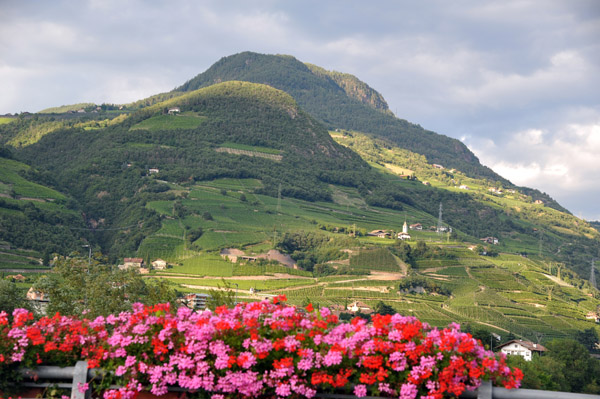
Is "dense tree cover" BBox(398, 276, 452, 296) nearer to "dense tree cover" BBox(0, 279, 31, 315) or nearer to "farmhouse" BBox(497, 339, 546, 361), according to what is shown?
"farmhouse" BBox(497, 339, 546, 361)

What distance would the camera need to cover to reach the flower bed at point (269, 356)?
25.6ft

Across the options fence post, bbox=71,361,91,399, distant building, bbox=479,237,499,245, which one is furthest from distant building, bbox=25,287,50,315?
distant building, bbox=479,237,499,245

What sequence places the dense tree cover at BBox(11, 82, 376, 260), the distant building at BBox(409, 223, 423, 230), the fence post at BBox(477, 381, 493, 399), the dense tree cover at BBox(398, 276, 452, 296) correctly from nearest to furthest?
the fence post at BBox(477, 381, 493, 399), the dense tree cover at BBox(398, 276, 452, 296), the dense tree cover at BBox(11, 82, 376, 260), the distant building at BBox(409, 223, 423, 230)

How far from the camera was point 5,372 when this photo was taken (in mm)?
8164

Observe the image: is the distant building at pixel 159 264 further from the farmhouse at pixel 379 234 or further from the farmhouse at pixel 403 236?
the farmhouse at pixel 403 236

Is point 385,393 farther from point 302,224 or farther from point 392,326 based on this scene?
point 302,224

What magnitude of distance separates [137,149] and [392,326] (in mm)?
176075

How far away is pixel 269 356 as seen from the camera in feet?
26.6

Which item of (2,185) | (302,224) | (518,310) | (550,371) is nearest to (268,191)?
(302,224)

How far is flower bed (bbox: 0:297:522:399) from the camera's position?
7809 millimetres

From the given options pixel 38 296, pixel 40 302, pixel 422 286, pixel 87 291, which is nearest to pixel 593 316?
pixel 422 286

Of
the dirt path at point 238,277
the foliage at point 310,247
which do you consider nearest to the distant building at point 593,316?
the foliage at point 310,247

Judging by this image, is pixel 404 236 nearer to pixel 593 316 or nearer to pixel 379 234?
pixel 379 234

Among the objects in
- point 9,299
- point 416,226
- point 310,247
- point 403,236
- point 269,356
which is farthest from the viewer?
point 416,226
